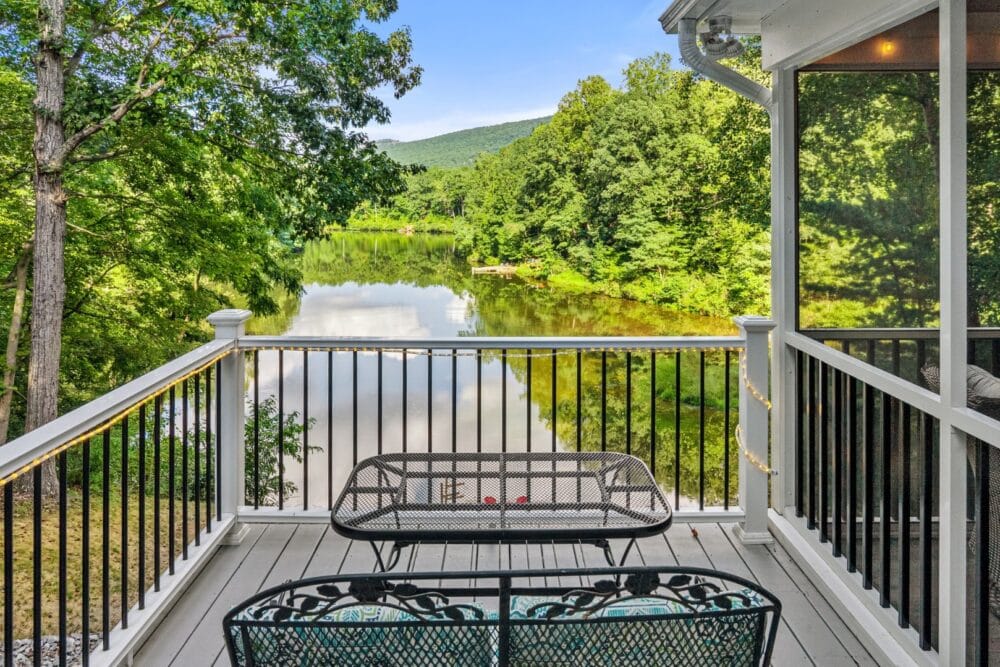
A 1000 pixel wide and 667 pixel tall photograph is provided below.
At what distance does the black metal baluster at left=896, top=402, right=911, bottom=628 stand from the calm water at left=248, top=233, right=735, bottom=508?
1021cm

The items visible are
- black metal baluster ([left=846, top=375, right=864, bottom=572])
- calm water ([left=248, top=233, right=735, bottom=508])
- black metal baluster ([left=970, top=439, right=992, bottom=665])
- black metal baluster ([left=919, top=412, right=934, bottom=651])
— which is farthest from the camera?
calm water ([left=248, top=233, right=735, bottom=508])

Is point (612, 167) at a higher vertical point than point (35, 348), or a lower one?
higher

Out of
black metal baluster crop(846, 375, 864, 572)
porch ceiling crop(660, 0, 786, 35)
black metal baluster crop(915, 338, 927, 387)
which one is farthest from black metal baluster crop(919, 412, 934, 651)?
porch ceiling crop(660, 0, 786, 35)

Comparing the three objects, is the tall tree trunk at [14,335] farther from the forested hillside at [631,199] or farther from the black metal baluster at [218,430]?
the black metal baluster at [218,430]

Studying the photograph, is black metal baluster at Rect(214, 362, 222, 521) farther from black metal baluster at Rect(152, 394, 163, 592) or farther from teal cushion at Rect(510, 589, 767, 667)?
teal cushion at Rect(510, 589, 767, 667)

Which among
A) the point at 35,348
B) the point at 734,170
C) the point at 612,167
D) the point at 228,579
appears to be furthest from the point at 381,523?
the point at 612,167

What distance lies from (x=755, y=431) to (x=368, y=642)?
246 centimetres

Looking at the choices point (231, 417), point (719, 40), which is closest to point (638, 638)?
point (231, 417)

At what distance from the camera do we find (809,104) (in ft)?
10.2

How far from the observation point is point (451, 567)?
10.1ft

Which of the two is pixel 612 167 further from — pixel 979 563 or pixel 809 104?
pixel 979 563

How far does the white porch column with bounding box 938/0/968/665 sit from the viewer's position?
6.51 ft

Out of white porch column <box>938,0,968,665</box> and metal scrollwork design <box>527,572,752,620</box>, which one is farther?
white porch column <box>938,0,968,665</box>

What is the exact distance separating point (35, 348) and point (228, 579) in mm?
7845
